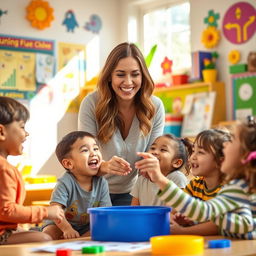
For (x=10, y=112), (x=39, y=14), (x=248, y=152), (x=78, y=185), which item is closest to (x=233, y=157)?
(x=248, y=152)

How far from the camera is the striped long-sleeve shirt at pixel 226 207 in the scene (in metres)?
1.49

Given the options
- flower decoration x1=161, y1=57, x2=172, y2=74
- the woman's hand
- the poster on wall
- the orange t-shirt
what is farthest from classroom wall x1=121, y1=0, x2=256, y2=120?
the orange t-shirt

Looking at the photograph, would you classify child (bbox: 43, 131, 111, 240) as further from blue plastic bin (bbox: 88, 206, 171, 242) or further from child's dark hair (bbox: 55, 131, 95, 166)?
blue plastic bin (bbox: 88, 206, 171, 242)

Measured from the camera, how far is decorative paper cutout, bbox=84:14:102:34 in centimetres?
664

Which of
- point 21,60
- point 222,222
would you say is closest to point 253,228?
point 222,222

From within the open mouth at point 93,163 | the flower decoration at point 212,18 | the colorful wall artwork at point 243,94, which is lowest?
the open mouth at point 93,163

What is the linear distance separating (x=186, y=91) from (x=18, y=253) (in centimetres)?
445

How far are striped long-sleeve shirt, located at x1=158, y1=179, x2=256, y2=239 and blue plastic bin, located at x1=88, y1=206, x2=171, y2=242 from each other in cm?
7

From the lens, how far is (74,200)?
2174 millimetres

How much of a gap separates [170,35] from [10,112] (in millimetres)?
4701

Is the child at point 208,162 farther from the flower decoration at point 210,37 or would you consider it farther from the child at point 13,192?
the flower decoration at point 210,37

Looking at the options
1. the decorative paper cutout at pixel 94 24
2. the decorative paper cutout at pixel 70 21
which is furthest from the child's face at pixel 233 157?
the decorative paper cutout at pixel 94 24

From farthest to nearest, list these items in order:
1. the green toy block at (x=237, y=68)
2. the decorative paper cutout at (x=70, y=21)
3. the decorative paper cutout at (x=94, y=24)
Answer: the decorative paper cutout at (x=94, y=24) → the decorative paper cutout at (x=70, y=21) → the green toy block at (x=237, y=68)

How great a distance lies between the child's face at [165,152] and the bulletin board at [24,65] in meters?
3.97
